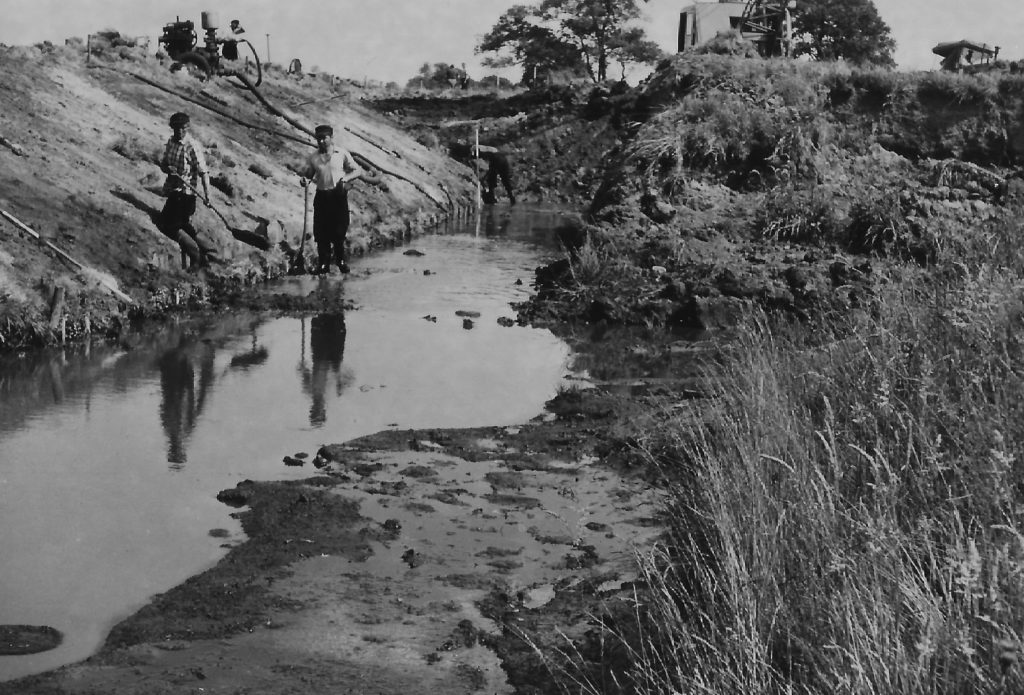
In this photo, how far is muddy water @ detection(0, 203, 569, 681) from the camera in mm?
7379

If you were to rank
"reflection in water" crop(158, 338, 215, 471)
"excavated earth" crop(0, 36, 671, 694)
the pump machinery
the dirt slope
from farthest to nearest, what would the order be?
the pump machinery < the dirt slope < "reflection in water" crop(158, 338, 215, 471) < "excavated earth" crop(0, 36, 671, 694)

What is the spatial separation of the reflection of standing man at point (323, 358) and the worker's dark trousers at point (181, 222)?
2.12 meters

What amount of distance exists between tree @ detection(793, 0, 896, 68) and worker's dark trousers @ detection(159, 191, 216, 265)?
5681 centimetres

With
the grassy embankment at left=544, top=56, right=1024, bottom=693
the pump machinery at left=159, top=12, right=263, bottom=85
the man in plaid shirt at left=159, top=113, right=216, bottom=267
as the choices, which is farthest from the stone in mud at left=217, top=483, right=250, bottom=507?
the pump machinery at left=159, top=12, right=263, bottom=85

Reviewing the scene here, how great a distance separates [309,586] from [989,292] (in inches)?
191

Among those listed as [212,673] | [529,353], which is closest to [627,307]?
[529,353]

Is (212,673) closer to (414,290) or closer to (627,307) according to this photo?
(627,307)

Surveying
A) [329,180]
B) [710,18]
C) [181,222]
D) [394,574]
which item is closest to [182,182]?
[181,222]

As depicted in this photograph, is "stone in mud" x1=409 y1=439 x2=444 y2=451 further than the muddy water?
Yes

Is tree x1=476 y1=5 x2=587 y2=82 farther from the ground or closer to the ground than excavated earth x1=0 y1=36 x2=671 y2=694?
farther from the ground

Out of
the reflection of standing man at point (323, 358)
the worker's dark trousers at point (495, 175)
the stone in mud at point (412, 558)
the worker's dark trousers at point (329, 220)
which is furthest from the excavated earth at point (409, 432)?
the worker's dark trousers at point (495, 175)

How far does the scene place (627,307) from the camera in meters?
16.6

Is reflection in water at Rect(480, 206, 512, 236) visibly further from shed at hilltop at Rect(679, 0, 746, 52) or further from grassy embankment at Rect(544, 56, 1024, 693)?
shed at hilltop at Rect(679, 0, 746, 52)

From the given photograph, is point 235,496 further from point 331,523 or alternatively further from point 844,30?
point 844,30
